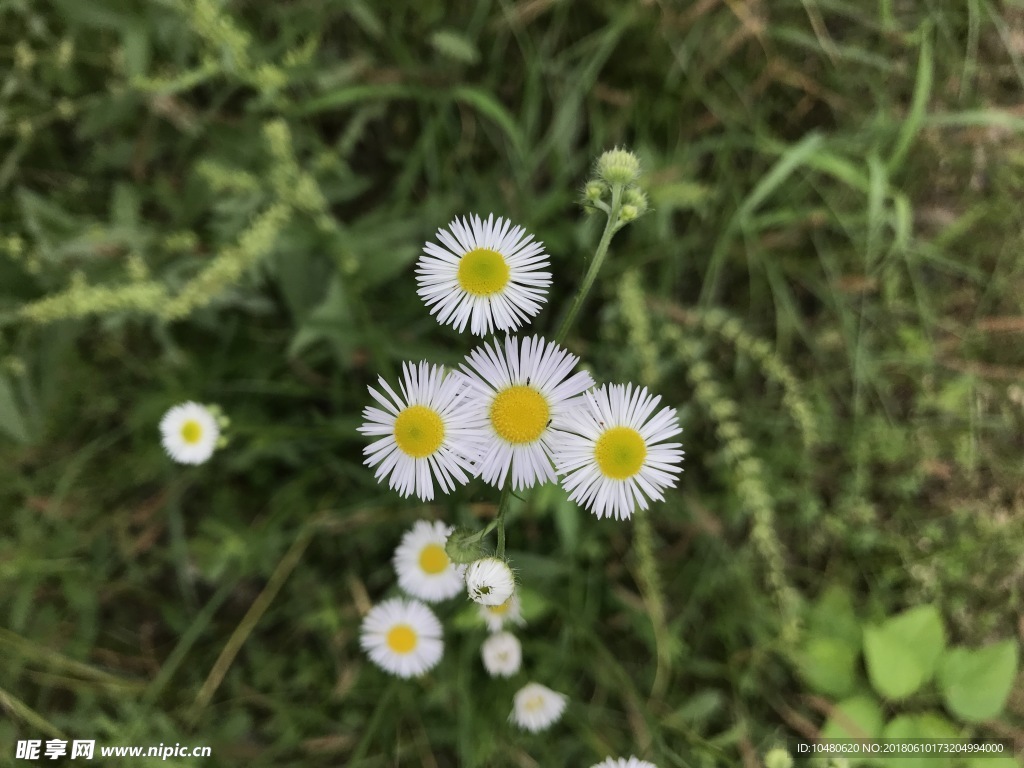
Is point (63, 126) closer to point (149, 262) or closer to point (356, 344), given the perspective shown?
point (149, 262)

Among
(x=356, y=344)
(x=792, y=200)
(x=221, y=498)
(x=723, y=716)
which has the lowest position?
(x=723, y=716)

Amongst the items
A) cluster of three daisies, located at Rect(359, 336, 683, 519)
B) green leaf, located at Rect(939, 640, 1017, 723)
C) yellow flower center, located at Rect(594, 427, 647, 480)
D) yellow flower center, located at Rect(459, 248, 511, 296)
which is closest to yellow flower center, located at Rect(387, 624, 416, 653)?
cluster of three daisies, located at Rect(359, 336, 683, 519)

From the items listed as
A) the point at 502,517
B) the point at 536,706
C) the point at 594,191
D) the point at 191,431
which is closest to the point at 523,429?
the point at 502,517

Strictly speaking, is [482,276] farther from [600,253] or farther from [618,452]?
[618,452]

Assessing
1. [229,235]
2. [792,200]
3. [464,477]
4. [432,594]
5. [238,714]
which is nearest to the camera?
[464,477]

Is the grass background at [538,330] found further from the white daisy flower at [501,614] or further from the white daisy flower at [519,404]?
the white daisy flower at [519,404]

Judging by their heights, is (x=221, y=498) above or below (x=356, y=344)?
below

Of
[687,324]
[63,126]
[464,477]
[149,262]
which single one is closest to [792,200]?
[687,324]
